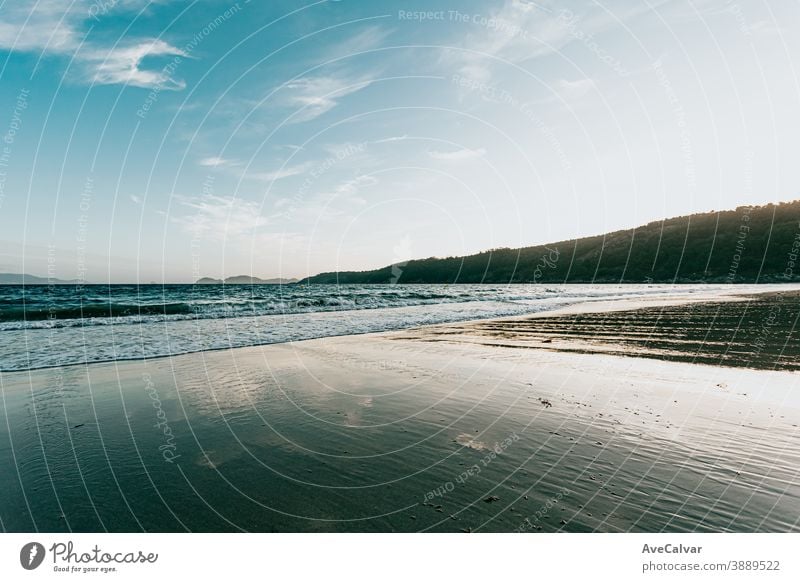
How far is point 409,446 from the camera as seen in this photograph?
6422 millimetres

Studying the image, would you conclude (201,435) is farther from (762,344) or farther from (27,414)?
(762,344)

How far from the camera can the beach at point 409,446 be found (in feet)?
14.7

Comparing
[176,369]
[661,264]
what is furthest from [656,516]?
[661,264]

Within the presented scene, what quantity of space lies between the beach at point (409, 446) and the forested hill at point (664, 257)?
77.6 m

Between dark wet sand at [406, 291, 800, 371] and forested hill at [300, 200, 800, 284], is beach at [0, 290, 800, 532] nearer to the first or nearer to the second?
dark wet sand at [406, 291, 800, 371]

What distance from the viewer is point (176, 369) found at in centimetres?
1233
